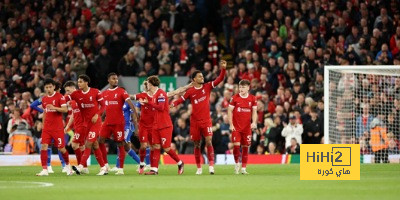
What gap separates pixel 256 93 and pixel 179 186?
13.4 meters

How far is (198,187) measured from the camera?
16.2 metres

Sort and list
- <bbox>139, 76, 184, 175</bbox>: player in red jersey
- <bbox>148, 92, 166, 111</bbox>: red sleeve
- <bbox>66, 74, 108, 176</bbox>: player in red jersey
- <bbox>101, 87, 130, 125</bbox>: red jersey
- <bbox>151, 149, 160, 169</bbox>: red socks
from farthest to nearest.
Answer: <bbox>101, 87, 130, 125</bbox>: red jersey → <bbox>66, 74, 108, 176</bbox>: player in red jersey → <bbox>151, 149, 160, 169</bbox>: red socks → <bbox>139, 76, 184, 175</bbox>: player in red jersey → <bbox>148, 92, 166, 111</bbox>: red sleeve

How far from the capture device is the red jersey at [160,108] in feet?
65.2

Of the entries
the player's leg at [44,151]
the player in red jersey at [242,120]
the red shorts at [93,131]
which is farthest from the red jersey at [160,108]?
the player's leg at [44,151]

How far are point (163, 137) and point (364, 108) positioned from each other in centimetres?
794

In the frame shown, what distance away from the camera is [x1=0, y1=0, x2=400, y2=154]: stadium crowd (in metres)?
28.8

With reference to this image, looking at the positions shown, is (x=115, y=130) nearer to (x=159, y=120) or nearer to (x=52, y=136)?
(x=159, y=120)

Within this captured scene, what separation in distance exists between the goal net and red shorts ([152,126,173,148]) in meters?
6.72

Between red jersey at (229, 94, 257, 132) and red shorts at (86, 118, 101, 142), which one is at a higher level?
red jersey at (229, 94, 257, 132)

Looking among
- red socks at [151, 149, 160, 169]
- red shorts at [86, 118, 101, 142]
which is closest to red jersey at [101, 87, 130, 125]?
red shorts at [86, 118, 101, 142]

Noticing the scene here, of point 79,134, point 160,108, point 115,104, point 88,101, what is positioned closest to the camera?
point 160,108

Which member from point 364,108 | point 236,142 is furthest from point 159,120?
point 364,108

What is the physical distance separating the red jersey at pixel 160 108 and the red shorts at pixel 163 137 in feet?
0.32

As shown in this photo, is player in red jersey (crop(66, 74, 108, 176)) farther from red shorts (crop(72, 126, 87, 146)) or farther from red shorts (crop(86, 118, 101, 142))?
red shorts (crop(72, 126, 87, 146))
